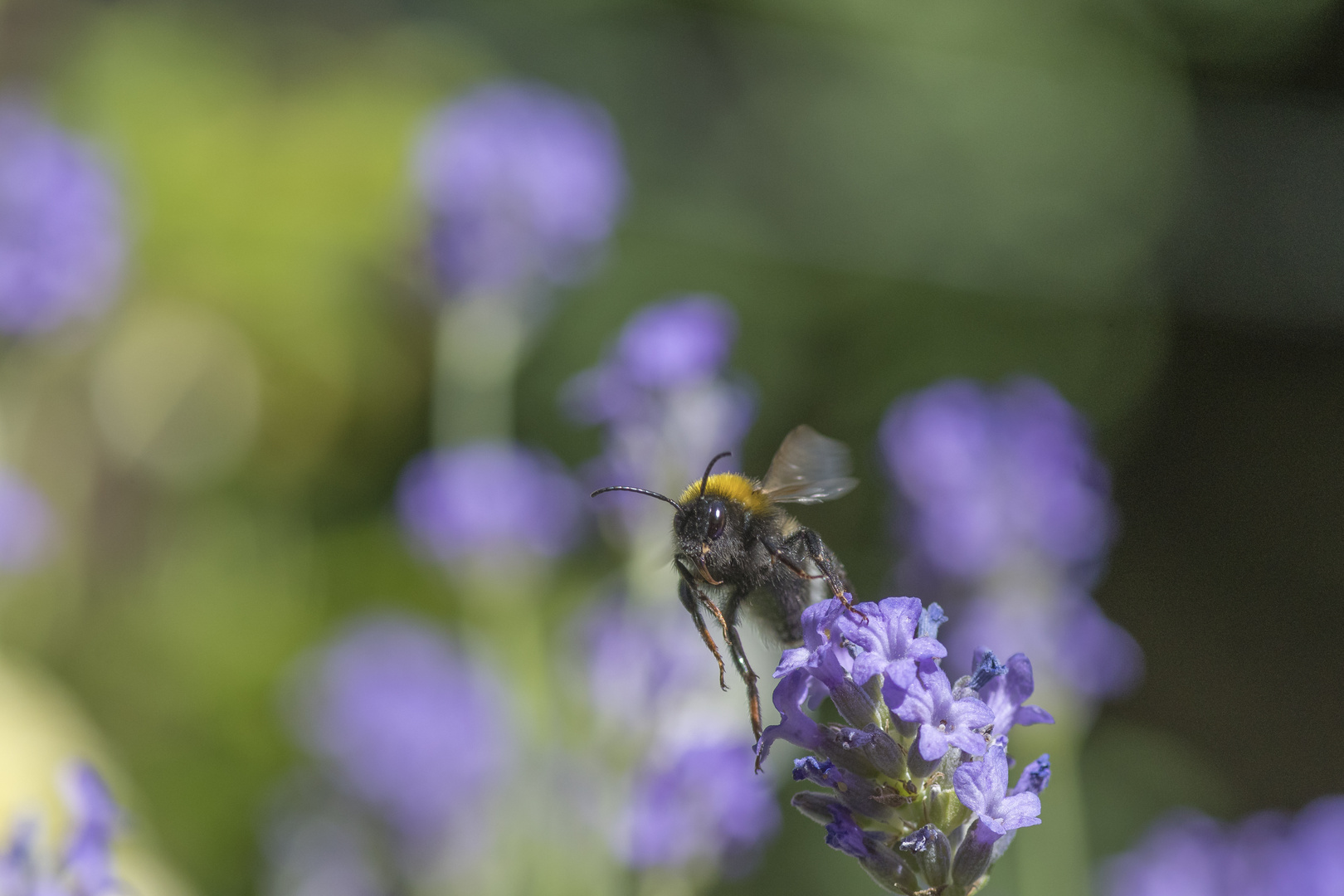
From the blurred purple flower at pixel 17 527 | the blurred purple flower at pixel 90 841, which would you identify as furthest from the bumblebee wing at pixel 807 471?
the blurred purple flower at pixel 17 527

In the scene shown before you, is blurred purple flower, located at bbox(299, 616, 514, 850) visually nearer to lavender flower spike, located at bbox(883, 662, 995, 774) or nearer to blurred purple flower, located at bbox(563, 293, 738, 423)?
blurred purple flower, located at bbox(563, 293, 738, 423)

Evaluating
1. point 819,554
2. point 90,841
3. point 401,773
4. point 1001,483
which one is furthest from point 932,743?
point 401,773

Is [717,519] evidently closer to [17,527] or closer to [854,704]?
[854,704]

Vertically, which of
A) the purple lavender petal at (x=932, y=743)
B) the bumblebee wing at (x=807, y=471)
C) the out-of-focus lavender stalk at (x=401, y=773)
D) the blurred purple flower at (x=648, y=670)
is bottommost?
the out-of-focus lavender stalk at (x=401, y=773)

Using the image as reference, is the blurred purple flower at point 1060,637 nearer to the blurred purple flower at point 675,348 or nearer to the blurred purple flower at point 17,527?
the blurred purple flower at point 675,348

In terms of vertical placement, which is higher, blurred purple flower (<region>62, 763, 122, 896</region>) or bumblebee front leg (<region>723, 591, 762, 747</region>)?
bumblebee front leg (<region>723, 591, 762, 747</region>)

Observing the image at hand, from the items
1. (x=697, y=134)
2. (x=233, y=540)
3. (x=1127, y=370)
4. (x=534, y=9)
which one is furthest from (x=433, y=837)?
(x=534, y=9)

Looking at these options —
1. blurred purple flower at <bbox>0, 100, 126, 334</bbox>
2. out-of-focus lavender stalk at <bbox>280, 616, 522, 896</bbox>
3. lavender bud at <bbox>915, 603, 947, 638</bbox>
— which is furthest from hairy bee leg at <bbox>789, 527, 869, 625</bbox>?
blurred purple flower at <bbox>0, 100, 126, 334</bbox>
